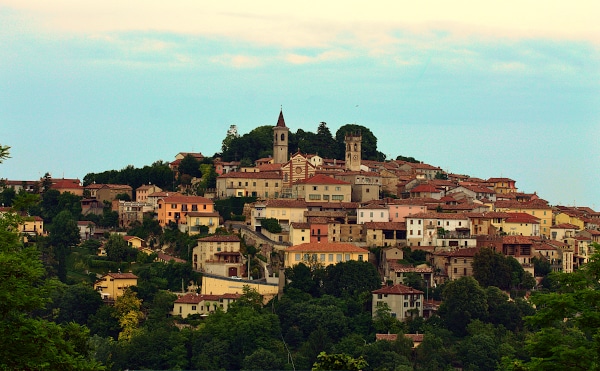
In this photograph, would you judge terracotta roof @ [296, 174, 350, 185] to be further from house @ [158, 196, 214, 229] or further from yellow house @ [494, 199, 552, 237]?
yellow house @ [494, 199, 552, 237]

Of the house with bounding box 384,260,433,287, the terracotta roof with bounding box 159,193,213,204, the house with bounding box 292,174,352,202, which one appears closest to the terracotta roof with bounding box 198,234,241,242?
the terracotta roof with bounding box 159,193,213,204

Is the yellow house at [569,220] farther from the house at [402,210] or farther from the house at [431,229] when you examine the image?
the house at [402,210]

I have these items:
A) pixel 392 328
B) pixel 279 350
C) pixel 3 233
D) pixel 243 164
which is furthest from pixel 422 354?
pixel 3 233

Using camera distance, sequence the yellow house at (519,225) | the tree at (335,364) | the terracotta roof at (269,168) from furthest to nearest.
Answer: the terracotta roof at (269,168), the yellow house at (519,225), the tree at (335,364)

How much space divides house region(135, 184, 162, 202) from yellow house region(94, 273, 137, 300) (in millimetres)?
14403

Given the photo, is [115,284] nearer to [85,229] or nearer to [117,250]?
[117,250]

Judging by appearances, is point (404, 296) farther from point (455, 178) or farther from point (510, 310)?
point (455, 178)

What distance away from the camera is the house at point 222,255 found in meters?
61.3

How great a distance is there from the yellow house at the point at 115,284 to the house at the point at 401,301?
12495 mm

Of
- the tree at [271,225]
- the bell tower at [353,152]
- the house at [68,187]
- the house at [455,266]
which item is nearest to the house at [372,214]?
the tree at [271,225]

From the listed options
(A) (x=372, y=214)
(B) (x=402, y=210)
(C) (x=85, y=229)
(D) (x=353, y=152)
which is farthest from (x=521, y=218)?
(C) (x=85, y=229)

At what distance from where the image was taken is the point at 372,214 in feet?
216

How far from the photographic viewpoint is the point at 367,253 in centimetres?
6119

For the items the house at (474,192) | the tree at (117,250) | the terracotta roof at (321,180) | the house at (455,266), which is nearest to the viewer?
the house at (455,266)
